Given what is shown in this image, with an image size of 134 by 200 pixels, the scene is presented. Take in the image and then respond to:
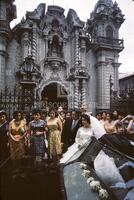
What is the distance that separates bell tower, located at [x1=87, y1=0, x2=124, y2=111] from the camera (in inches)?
1006

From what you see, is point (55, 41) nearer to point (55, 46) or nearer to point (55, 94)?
point (55, 46)

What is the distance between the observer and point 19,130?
812 centimetres

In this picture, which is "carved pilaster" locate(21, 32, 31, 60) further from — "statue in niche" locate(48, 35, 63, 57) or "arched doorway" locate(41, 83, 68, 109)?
"arched doorway" locate(41, 83, 68, 109)

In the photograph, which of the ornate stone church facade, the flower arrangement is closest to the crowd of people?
the flower arrangement

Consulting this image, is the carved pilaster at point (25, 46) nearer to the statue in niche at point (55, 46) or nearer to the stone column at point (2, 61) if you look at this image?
the stone column at point (2, 61)

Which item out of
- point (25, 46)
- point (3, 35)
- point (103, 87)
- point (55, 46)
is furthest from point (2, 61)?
point (103, 87)

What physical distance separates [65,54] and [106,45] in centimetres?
373

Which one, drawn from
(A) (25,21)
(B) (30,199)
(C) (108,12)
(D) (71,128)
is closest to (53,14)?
(A) (25,21)

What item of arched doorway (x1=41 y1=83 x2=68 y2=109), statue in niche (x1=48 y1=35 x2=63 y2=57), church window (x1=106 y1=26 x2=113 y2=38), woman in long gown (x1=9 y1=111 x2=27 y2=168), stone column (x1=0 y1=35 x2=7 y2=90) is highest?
church window (x1=106 y1=26 x2=113 y2=38)

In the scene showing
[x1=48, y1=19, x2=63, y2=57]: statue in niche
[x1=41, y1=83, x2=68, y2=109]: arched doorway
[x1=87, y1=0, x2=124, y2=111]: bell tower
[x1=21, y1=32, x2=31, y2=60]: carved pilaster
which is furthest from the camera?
[x1=87, y1=0, x2=124, y2=111]: bell tower

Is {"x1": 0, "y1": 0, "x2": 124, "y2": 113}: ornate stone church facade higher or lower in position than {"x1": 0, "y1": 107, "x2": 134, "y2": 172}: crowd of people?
higher

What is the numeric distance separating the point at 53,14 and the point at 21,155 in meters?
19.6

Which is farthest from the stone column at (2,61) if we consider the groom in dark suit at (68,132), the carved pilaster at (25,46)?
the groom in dark suit at (68,132)

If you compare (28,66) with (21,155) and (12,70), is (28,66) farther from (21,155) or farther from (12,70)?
(21,155)
